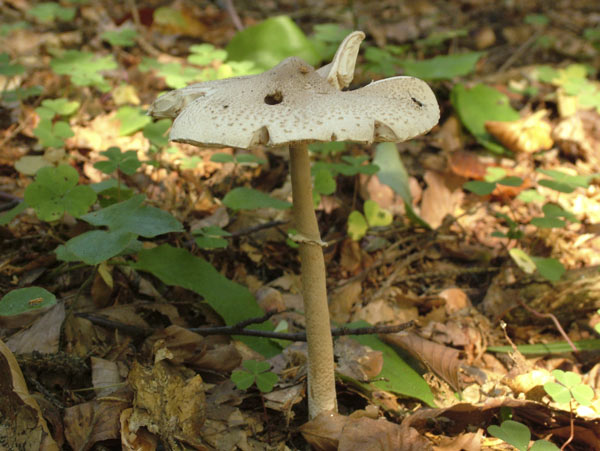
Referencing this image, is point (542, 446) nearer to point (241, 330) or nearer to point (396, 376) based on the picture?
point (396, 376)

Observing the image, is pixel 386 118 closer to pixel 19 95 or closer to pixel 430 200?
pixel 430 200

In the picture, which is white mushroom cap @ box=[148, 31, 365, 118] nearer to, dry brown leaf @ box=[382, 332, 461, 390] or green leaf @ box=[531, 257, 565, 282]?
dry brown leaf @ box=[382, 332, 461, 390]

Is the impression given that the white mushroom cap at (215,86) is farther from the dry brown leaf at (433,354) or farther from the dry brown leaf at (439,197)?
the dry brown leaf at (439,197)

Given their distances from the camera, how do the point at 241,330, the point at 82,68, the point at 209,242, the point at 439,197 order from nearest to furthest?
1. the point at 241,330
2. the point at 209,242
3. the point at 439,197
4. the point at 82,68

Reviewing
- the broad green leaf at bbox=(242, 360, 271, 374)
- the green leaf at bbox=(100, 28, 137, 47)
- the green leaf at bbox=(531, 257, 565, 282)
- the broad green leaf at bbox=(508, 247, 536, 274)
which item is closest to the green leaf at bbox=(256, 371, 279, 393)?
the broad green leaf at bbox=(242, 360, 271, 374)

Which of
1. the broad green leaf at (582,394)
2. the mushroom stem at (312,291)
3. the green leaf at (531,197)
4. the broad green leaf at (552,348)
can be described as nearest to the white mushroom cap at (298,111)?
the mushroom stem at (312,291)

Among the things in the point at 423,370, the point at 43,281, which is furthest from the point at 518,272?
the point at 43,281

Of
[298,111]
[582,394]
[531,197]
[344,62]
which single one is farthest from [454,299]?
[298,111]
